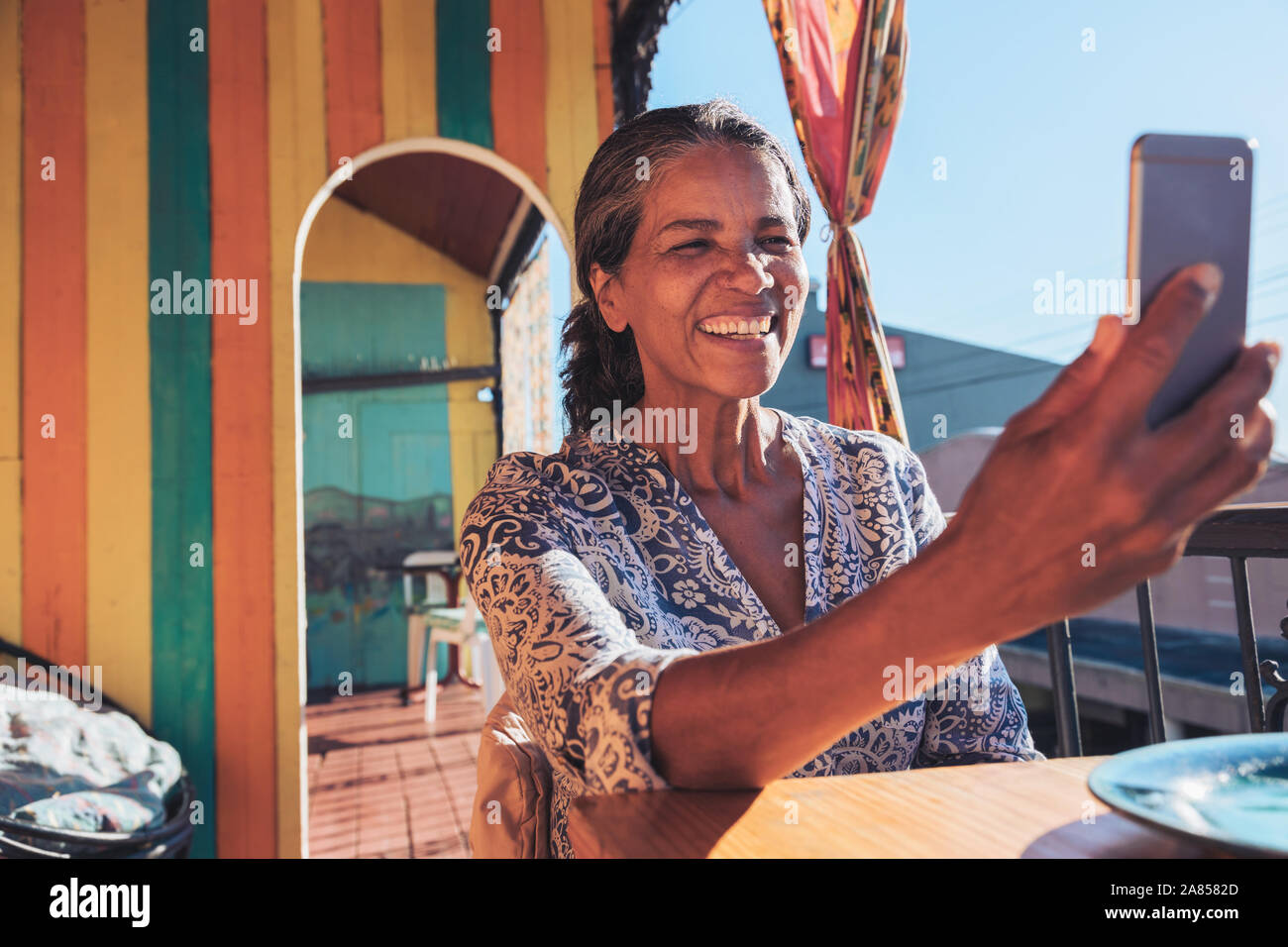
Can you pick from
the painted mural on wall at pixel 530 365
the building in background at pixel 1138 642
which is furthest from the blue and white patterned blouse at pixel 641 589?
the building in background at pixel 1138 642

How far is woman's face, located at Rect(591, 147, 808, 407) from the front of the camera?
4.02 feet

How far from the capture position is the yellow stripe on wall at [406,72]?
324cm

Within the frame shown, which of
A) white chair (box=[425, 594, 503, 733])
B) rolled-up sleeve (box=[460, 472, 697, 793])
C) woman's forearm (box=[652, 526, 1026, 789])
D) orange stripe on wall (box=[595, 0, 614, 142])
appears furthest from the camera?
white chair (box=[425, 594, 503, 733])

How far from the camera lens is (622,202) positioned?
4.31 feet

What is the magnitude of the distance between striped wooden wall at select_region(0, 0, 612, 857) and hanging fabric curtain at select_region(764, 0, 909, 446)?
5.59 ft

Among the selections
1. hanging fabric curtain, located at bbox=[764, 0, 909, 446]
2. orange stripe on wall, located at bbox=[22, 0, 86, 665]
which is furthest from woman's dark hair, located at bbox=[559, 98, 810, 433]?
orange stripe on wall, located at bbox=[22, 0, 86, 665]

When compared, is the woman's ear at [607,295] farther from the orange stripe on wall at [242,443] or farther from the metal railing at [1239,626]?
the orange stripe on wall at [242,443]

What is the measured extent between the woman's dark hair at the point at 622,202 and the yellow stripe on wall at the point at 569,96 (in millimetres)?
1950

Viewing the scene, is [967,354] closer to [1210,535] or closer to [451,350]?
[451,350]

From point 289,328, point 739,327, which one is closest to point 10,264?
point 289,328

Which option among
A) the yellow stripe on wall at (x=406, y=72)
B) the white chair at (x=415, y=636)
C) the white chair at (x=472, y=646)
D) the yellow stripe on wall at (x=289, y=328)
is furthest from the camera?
the white chair at (x=415, y=636)

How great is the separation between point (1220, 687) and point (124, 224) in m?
14.3

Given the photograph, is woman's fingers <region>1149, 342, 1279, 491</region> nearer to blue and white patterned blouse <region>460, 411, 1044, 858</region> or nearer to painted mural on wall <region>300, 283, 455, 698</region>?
blue and white patterned blouse <region>460, 411, 1044, 858</region>
